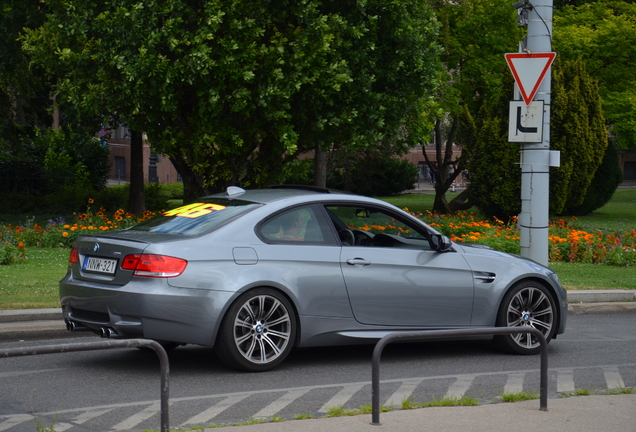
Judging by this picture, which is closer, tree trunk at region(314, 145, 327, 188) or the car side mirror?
the car side mirror

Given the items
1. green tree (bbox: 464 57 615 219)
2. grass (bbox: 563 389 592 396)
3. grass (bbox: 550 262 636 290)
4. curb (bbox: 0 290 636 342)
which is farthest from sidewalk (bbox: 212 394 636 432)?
green tree (bbox: 464 57 615 219)

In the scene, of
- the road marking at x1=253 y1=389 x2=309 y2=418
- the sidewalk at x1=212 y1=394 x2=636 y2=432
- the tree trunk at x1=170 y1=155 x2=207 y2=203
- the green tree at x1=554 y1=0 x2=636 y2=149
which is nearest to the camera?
the sidewalk at x1=212 y1=394 x2=636 y2=432

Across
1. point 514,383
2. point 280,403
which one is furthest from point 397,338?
point 514,383

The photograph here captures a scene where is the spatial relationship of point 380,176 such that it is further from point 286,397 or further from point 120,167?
point 286,397

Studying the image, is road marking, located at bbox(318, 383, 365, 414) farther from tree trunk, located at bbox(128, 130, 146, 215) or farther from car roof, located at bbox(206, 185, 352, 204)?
tree trunk, located at bbox(128, 130, 146, 215)

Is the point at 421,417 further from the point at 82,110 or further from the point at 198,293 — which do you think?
the point at 82,110

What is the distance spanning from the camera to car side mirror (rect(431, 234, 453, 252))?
7.97 m

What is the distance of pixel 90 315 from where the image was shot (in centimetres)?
723

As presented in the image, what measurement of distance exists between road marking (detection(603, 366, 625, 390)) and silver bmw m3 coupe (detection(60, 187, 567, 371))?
2.60 feet

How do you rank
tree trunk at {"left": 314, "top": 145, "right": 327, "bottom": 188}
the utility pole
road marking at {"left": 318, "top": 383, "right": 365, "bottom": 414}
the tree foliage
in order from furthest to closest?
tree trunk at {"left": 314, "top": 145, "right": 327, "bottom": 188} < the tree foliage < the utility pole < road marking at {"left": 318, "top": 383, "right": 365, "bottom": 414}

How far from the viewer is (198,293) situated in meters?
6.89

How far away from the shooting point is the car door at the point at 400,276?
7.60 metres

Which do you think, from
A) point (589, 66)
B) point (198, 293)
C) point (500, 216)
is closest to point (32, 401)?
point (198, 293)

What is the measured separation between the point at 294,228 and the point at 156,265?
131 cm
